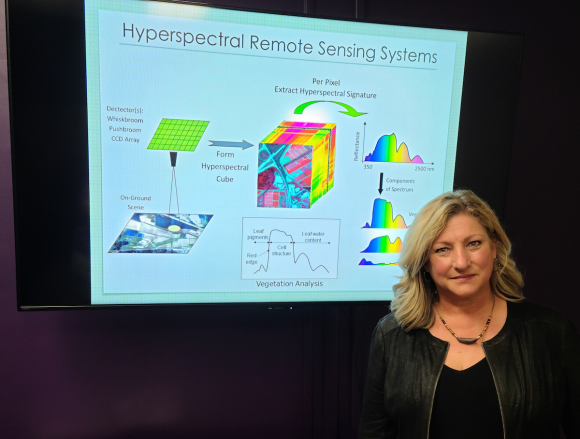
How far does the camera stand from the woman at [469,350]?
3.30 feet

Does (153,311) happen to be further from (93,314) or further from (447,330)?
(447,330)

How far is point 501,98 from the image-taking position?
1.42m

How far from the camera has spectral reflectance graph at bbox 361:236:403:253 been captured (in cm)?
142

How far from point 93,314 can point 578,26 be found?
2589mm

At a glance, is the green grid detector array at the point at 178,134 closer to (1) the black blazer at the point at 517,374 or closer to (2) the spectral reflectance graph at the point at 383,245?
(2) the spectral reflectance graph at the point at 383,245

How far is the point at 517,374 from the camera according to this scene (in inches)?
39.8

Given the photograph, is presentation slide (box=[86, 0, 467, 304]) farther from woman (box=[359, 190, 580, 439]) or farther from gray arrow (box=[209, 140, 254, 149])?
woman (box=[359, 190, 580, 439])

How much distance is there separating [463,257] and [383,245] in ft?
1.43

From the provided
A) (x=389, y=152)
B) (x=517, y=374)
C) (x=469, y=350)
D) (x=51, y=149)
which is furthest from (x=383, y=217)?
(x=51, y=149)

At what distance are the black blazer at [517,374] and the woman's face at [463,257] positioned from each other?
0.18 metres

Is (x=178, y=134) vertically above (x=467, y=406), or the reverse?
(x=178, y=134)

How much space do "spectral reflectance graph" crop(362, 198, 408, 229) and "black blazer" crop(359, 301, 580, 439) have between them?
44 cm

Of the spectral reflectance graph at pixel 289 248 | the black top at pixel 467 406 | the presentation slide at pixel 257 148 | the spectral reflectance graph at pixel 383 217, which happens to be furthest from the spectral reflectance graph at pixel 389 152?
the black top at pixel 467 406

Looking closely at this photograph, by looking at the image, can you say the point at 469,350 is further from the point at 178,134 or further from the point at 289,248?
the point at 178,134
